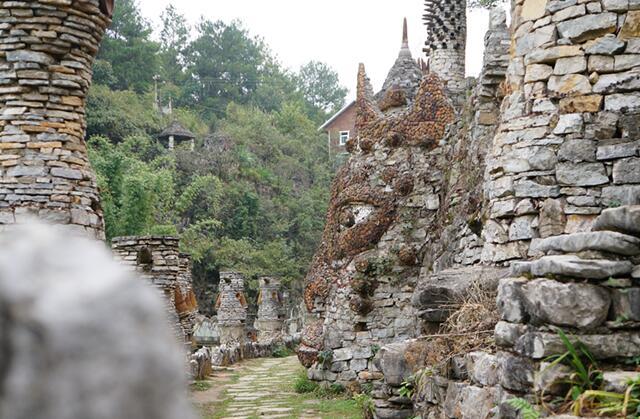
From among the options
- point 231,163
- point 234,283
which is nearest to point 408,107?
point 234,283

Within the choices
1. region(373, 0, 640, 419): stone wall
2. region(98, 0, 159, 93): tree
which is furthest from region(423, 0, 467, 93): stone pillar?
region(98, 0, 159, 93): tree

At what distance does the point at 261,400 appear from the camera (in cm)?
1284

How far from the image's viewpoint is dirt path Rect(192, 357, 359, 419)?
11.1 m

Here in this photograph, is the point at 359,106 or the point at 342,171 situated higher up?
the point at 359,106

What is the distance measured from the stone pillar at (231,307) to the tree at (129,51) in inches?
968

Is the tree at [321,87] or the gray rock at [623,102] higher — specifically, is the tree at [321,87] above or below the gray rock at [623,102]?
above

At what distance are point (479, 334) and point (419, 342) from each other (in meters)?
1.70

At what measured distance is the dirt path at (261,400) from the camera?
435 inches

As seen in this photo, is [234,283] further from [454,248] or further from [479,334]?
[479,334]

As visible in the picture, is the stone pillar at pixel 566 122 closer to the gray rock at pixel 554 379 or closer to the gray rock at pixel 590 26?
the gray rock at pixel 590 26

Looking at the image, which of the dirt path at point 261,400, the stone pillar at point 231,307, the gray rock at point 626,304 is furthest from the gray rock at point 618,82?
the stone pillar at point 231,307

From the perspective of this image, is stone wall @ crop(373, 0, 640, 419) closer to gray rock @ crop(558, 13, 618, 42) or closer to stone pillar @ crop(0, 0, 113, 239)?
gray rock @ crop(558, 13, 618, 42)

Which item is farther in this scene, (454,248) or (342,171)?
(342,171)

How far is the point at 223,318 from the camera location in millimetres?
26531
